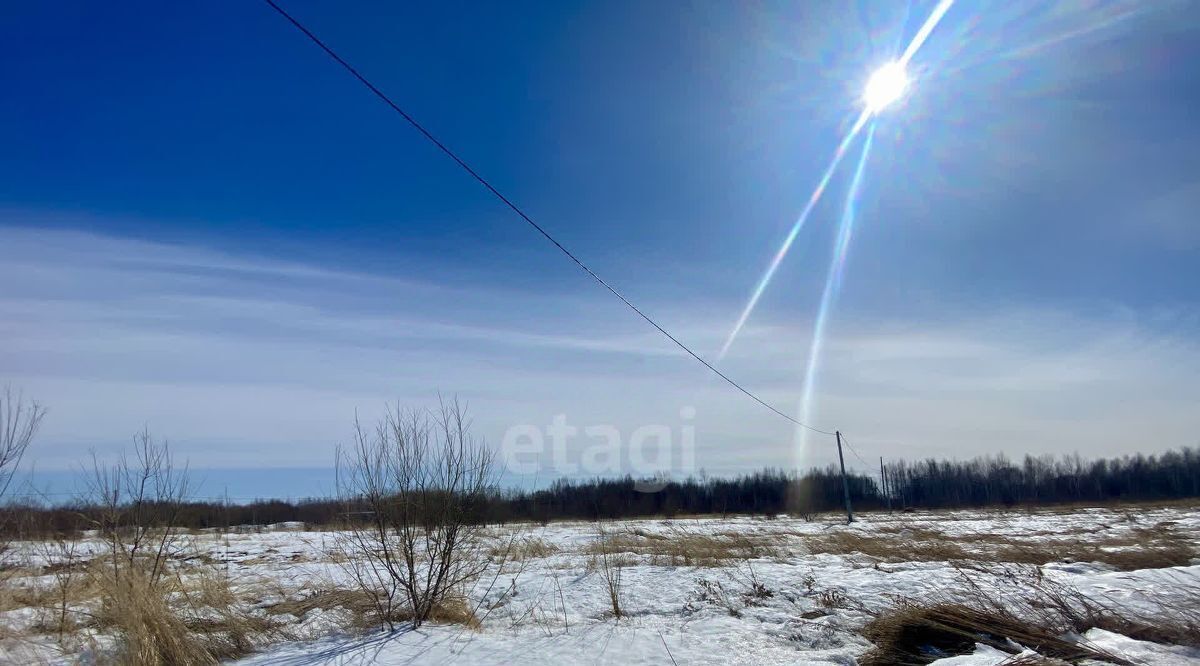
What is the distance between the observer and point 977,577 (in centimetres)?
923

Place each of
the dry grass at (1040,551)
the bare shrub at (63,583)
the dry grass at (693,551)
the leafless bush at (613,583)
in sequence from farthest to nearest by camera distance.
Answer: the dry grass at (693,551) → the dry grass at (1040,551) → the leafless bush at (613,583) → the bare shrub at (63,583)

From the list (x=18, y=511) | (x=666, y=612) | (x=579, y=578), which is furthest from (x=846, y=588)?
(x=18, y=511)

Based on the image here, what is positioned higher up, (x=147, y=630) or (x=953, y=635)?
(x=147, y=630)

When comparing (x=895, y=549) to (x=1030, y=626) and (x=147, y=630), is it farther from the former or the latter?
(x=147, y=630)

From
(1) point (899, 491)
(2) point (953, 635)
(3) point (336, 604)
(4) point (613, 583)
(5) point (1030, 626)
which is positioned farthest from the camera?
(1) point (899, 491)

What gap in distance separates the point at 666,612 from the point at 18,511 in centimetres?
819

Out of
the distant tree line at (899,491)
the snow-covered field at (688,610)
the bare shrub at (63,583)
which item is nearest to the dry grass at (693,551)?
the snow-covered field at (688,610)

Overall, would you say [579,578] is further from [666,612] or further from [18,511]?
[18,511]

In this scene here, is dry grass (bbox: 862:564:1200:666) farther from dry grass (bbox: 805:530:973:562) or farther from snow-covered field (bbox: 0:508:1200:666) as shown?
dry grass (bbox: 805:530:973:562)

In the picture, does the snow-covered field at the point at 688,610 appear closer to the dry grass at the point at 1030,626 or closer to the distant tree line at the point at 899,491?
the dry grass at the point at 1030,626

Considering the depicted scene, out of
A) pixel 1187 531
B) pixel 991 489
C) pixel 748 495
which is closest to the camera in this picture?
pixel 1187 531

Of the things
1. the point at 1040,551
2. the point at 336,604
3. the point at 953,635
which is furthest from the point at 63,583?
the point at 1040,551

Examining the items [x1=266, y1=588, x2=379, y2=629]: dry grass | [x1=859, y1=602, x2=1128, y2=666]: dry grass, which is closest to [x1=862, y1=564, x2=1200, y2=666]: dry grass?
[x1=859, y1=602, x2=1128, y2=666]: dry grass

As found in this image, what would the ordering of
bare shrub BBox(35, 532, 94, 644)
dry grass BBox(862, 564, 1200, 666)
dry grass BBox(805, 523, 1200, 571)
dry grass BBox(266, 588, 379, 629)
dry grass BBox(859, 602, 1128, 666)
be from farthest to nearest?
dry grass BBox(805, 523, 1200, 571), dry grass BBox(266, 588, 379, 629), bare shrub BBox(35, 532, 94, 644), dry grass BBox(862, 564, 1200, 666), dry grass BBox(859, 602, 1128, 666)
